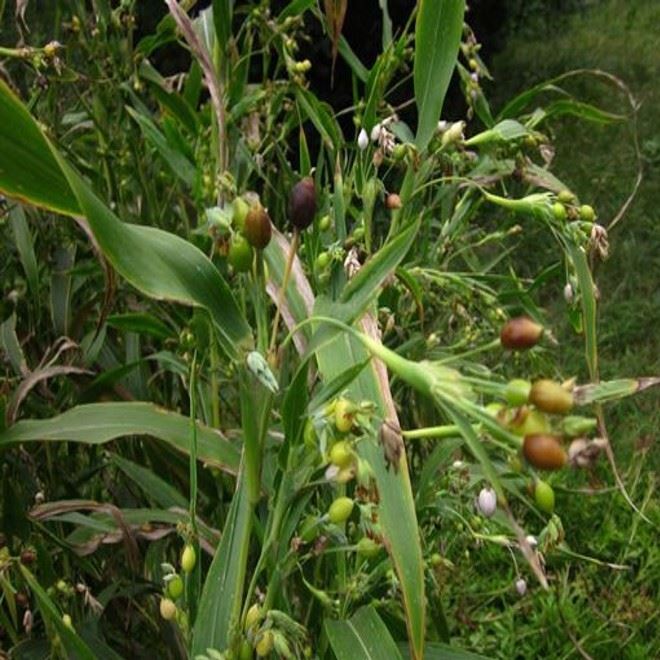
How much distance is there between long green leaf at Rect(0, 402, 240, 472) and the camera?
2.85 feet

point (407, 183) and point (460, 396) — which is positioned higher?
point (460, 396)

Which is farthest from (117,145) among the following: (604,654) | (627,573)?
(627,573)

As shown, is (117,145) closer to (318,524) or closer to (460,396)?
(318,524)

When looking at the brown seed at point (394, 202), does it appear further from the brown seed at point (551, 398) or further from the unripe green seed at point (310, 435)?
the brown seed at point (551, 398)

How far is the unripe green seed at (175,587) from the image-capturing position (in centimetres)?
76

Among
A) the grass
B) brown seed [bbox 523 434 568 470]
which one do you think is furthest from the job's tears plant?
the grass

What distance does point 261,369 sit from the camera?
0.64 m

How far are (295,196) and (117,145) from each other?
0.68 m

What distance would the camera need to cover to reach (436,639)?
1.18 meters

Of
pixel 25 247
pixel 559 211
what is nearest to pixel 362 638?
pixel 559 211

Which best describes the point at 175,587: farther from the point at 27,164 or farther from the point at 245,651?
the point at 27,164

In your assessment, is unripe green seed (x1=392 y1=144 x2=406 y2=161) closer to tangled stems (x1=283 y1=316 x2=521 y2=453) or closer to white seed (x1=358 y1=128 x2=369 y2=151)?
white seed (x1=358 y1=128 x2=369 y2=151)

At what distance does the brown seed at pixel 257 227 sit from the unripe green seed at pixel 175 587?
0.76ft

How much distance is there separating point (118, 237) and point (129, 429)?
0.88 feet
